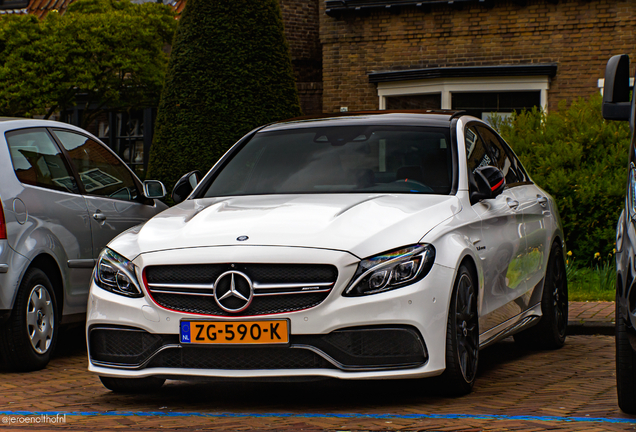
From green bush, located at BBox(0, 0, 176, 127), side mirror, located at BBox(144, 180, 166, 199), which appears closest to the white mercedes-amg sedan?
side mirror, located at BBox(144, 180, 166, 199)

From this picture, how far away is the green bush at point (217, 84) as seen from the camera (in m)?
14.9

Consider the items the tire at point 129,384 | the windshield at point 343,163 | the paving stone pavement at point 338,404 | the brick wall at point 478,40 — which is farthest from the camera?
the brick wall at point 478,40

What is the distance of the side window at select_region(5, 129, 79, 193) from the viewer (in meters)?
6.71

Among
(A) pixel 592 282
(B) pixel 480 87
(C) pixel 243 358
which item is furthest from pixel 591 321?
(B) pixel 480 87

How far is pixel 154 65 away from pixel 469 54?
859 cm

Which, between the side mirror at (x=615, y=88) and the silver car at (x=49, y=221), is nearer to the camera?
the side mirror at (x=615, y=88)

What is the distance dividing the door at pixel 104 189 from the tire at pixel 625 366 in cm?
Answer: 427

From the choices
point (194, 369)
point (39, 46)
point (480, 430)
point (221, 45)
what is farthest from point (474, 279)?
point (39, 46)

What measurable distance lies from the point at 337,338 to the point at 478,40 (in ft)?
54.0

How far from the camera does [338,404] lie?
5.11 metres

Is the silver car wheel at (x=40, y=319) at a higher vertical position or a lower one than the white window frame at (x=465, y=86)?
lower

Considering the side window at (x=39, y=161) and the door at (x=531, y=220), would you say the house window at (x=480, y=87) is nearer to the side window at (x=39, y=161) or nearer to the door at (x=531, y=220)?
the door at (x=531, y=220)

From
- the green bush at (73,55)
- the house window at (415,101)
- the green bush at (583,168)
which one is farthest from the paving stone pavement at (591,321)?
the green bush at (73,55)

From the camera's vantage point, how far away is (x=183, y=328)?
482 cm
